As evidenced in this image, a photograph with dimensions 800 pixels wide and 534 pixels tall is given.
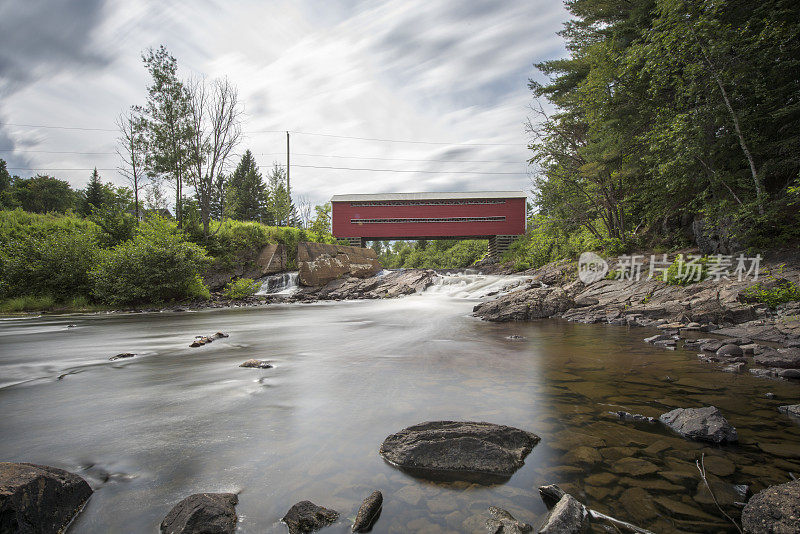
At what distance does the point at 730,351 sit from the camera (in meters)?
5.05

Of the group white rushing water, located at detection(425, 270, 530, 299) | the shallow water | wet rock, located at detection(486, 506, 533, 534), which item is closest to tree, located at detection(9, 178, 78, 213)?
white rushing water, located at detection(425, 270, 530, 299)

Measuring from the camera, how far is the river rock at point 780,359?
14.0 feet

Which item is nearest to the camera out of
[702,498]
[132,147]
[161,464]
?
[702,498]

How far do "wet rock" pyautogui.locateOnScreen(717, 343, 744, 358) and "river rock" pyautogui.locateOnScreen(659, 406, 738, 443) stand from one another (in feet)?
10.7

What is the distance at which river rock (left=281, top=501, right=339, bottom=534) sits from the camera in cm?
167

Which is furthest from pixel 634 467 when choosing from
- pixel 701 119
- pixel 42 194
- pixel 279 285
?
pixel 42 194

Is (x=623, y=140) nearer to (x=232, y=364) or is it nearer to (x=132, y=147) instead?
(x=232, y=364)

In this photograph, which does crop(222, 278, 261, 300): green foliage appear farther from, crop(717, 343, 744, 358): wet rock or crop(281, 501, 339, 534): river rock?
crop(717, 343, 744, 358): wet rock

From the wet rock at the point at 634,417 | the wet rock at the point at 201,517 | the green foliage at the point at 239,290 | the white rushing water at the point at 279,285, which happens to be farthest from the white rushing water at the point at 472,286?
the wet rock at the point at 201,517

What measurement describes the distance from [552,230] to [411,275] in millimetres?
8218

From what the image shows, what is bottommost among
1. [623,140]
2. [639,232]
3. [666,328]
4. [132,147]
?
[666,328]

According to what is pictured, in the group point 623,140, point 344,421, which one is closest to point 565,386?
point 344,421

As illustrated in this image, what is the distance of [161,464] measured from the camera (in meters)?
2.29

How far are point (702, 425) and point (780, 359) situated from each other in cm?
311
